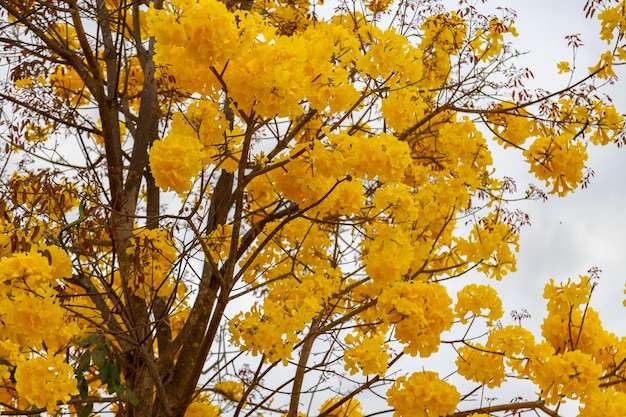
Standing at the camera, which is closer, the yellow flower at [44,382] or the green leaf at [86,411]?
the yellow flower at [44,382]

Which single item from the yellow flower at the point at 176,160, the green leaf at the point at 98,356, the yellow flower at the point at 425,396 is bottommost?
the yellow flower at the point at 425,396

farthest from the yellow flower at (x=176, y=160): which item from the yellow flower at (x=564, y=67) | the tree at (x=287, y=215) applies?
the yellow flower at (x=564, y=67)

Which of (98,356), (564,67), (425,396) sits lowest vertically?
(425,396)

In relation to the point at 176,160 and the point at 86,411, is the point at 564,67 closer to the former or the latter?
the point at 176,160

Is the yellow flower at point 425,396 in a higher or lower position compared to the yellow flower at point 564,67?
lower

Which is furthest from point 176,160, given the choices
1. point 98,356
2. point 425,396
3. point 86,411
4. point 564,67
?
point 564,67

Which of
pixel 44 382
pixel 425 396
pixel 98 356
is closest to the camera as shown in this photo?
pixel 44 382

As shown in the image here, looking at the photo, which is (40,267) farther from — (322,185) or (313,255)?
(313,255)

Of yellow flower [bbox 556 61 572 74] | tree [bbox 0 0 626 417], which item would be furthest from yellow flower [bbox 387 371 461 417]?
yellow flower [bbox 556 61 572 74]

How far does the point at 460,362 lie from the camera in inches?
174

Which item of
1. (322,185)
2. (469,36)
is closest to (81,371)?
(322,185)

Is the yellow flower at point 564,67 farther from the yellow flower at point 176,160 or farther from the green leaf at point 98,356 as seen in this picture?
the green leaf at point 98,356

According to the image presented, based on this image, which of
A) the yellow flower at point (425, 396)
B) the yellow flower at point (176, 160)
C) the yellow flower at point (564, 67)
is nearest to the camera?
the yellow flower at point (176, 160)

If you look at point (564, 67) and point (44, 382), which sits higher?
point (564, 67)
